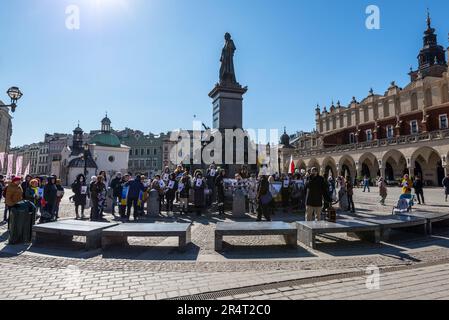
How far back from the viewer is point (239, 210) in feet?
38.3

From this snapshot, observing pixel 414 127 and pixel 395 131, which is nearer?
pixel 414 127

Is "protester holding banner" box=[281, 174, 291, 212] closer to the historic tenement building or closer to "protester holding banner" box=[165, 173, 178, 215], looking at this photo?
"protester holding banner" box=[165, 173, 178, 215]

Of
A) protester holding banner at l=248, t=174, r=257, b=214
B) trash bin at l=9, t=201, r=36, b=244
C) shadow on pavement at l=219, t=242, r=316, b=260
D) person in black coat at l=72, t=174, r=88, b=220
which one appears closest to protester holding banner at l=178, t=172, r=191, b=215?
protester holding banner at l=248, t=174, r=257, b=214

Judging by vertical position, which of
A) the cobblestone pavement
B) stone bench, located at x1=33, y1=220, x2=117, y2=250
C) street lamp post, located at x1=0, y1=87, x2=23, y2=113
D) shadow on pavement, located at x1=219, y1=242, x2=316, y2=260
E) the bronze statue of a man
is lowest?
shadow on pavement, located at x1=219, y1=242, x2=316, y2=260

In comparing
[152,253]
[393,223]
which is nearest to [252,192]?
[393,223]

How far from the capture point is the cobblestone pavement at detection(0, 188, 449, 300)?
13.4 feet

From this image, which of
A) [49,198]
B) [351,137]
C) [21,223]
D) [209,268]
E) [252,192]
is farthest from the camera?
[351,137]

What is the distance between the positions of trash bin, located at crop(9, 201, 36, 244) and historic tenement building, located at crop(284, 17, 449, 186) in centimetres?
2985

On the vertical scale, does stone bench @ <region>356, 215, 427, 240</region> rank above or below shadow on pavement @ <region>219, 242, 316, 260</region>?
above

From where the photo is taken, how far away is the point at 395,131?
45.4 m

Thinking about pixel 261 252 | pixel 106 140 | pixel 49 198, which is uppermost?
pixel 106 140

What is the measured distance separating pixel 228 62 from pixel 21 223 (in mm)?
15459

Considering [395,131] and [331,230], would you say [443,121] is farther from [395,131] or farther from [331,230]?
[331,230]
